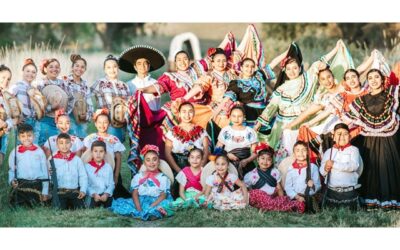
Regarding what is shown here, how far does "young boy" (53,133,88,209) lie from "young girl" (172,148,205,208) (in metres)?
1.02

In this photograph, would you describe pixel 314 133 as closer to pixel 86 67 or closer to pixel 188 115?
pixel 188 115

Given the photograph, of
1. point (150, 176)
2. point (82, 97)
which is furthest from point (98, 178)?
point (82, 97)

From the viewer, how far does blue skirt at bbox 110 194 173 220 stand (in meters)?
9.16

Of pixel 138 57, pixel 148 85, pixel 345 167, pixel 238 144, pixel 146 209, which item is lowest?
pixel 146 209

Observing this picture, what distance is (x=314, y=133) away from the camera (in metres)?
9.55

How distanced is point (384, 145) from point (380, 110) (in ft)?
1.28

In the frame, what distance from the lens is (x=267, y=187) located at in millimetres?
9297

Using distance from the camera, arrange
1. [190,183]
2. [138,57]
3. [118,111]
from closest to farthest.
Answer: [190,183] → [118,111] → [138,57]

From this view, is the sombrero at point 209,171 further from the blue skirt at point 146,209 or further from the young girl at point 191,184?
the blue skirt at point 146,209

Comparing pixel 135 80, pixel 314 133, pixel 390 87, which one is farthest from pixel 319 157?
pixel 135 80

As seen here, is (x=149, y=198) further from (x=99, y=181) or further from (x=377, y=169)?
(x=377, y=169)

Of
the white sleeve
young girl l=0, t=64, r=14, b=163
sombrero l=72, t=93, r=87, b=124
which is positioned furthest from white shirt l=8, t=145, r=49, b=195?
the white sleeve

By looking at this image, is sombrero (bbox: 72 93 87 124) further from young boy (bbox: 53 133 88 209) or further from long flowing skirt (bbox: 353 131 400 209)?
long flowing skirt (bbox: 353 131 400 209)

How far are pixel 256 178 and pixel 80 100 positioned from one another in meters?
2.13
